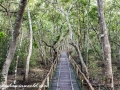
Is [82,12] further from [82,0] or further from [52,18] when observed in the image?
[52,18]

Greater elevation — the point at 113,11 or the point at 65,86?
the point at 113,11

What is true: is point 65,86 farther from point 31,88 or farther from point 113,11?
point 113,11

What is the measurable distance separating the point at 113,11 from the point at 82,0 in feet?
22.5

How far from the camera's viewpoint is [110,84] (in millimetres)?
8664

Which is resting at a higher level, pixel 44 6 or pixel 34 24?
pixel 44 6

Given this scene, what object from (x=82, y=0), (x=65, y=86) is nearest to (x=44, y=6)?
(x=82, y=0)

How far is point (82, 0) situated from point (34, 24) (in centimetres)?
795

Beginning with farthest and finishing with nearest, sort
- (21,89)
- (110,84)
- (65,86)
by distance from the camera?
(21,89) < (65,86) < (110,84)

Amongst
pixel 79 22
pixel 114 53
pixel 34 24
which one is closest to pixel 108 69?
pixel 79 22

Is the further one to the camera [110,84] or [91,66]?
[91,66]

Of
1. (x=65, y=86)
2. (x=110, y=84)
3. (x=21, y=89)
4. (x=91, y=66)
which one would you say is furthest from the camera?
(x=91, y=66)

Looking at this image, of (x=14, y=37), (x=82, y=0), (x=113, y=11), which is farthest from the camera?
(x=113, y=11)

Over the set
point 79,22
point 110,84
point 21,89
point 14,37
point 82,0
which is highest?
point 82,0

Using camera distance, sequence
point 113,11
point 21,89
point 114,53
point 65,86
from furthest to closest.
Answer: point 114,53
point 113,11
point 21,89
point 65,86
